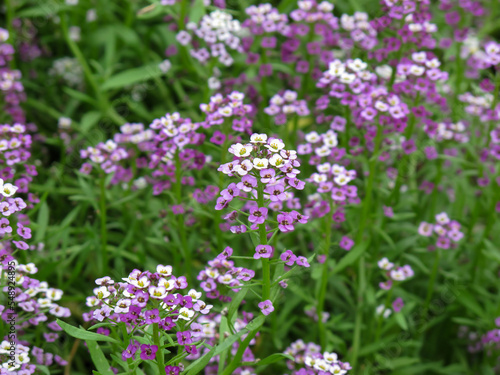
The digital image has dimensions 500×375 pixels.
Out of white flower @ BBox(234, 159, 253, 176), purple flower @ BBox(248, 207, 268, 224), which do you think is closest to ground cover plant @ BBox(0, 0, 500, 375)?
purple flower @ BBox(248, 207, 268, 224)

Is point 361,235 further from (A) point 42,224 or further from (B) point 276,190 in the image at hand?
(A) point 42,224

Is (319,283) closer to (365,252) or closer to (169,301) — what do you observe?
(365,252)

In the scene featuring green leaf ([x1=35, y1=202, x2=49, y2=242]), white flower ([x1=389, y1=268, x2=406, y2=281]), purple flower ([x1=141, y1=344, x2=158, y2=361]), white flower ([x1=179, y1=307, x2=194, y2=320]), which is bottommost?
white flower ([x1=389, y1=268, x2=406, y2=281])

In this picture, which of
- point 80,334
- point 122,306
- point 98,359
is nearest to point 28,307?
point 98,359

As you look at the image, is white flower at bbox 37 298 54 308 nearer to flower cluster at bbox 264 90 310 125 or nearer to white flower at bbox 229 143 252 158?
white flower at bbox 229 143 252 158

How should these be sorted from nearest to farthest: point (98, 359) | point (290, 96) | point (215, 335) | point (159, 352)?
point (159, 352)
point (98, 359)
point (215, 335)
point (290, 96)

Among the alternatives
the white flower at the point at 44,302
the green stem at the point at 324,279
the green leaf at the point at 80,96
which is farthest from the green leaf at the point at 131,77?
the white flower at the point at 44,302

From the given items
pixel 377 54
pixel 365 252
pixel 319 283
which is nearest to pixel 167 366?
pixel 319 283

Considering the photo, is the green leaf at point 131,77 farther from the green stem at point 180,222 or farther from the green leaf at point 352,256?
the green leaf at point 352,256
